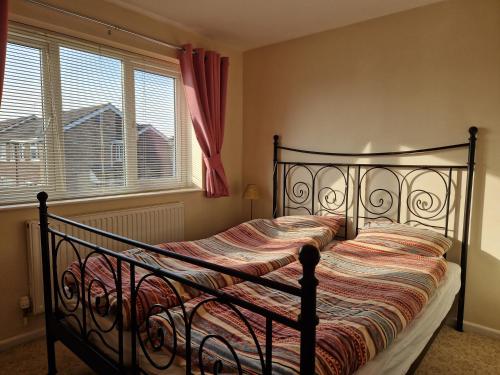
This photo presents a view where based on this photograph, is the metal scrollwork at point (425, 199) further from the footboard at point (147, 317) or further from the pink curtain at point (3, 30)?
the pink curtain at point (3, 30)

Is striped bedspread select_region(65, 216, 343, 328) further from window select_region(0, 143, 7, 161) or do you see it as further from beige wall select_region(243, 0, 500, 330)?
window select_region(0, 143, 7, 161)

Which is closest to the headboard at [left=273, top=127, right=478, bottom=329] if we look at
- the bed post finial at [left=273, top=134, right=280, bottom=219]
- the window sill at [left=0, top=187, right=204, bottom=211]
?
the bed post finial at [left=273, top=134, right=280, bottom=219]

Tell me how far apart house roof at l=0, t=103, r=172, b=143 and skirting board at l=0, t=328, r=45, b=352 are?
4.20 feet

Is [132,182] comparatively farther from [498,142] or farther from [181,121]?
[498,142]

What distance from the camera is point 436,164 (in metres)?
2.53

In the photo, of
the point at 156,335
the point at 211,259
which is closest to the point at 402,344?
the point at 156,335

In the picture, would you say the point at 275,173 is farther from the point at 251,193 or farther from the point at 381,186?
the point at 381,186

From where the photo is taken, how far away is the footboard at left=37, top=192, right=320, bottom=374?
976 millimetres

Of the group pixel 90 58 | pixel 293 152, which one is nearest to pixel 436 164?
pixel 293 152

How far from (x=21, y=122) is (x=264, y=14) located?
76.3 inches

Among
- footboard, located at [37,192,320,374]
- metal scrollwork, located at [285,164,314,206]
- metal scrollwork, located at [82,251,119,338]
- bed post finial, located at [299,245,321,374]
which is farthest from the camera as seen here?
metal scrollwork, located at [285,164,314,206]

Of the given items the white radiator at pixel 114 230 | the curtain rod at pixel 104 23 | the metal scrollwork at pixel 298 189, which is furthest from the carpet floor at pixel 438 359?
the curtain rod at pixel 104 23

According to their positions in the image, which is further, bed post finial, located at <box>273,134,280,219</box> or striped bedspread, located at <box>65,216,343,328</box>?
bed post finial, located at <box>273,134,280,219</box>

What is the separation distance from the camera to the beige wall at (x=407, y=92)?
2.33 metres
